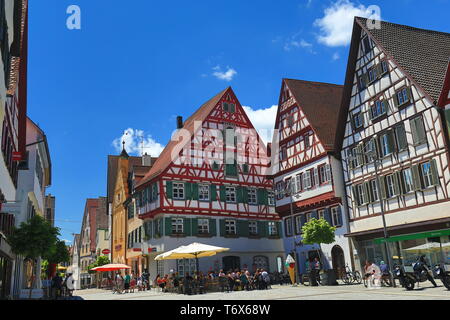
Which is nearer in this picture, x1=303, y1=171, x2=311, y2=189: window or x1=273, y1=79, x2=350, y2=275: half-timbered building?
x1=273, y1=79, x2=350, y2=275: half-timbered building

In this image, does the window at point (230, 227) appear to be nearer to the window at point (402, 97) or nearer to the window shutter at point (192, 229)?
the window shutter at point (192, 229)

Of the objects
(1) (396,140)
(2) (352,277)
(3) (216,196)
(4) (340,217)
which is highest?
(1) (396,140)

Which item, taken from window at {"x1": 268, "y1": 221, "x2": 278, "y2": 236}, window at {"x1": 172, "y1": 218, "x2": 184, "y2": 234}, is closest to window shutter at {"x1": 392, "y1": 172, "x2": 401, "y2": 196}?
window at {"x1": 268, "y1": 221, "x2": 278, "y2": 236}

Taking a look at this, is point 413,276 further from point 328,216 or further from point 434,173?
point 328,216

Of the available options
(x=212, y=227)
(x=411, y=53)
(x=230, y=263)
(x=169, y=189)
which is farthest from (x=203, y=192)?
(x=411, y=53)

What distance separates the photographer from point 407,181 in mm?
23922

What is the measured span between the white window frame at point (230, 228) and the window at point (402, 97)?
57.8ft

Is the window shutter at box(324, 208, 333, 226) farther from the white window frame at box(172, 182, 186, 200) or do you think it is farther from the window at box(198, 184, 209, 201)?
the white window frame at box(172, 182, 186, 200)

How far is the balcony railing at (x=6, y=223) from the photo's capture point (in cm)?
1754

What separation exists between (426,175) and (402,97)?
15.0 ft

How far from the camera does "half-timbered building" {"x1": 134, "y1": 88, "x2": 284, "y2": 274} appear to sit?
35.2m

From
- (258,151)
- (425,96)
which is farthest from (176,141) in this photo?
(425,96)

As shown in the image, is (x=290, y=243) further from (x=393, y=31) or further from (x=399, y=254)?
(x=393, y=31)
